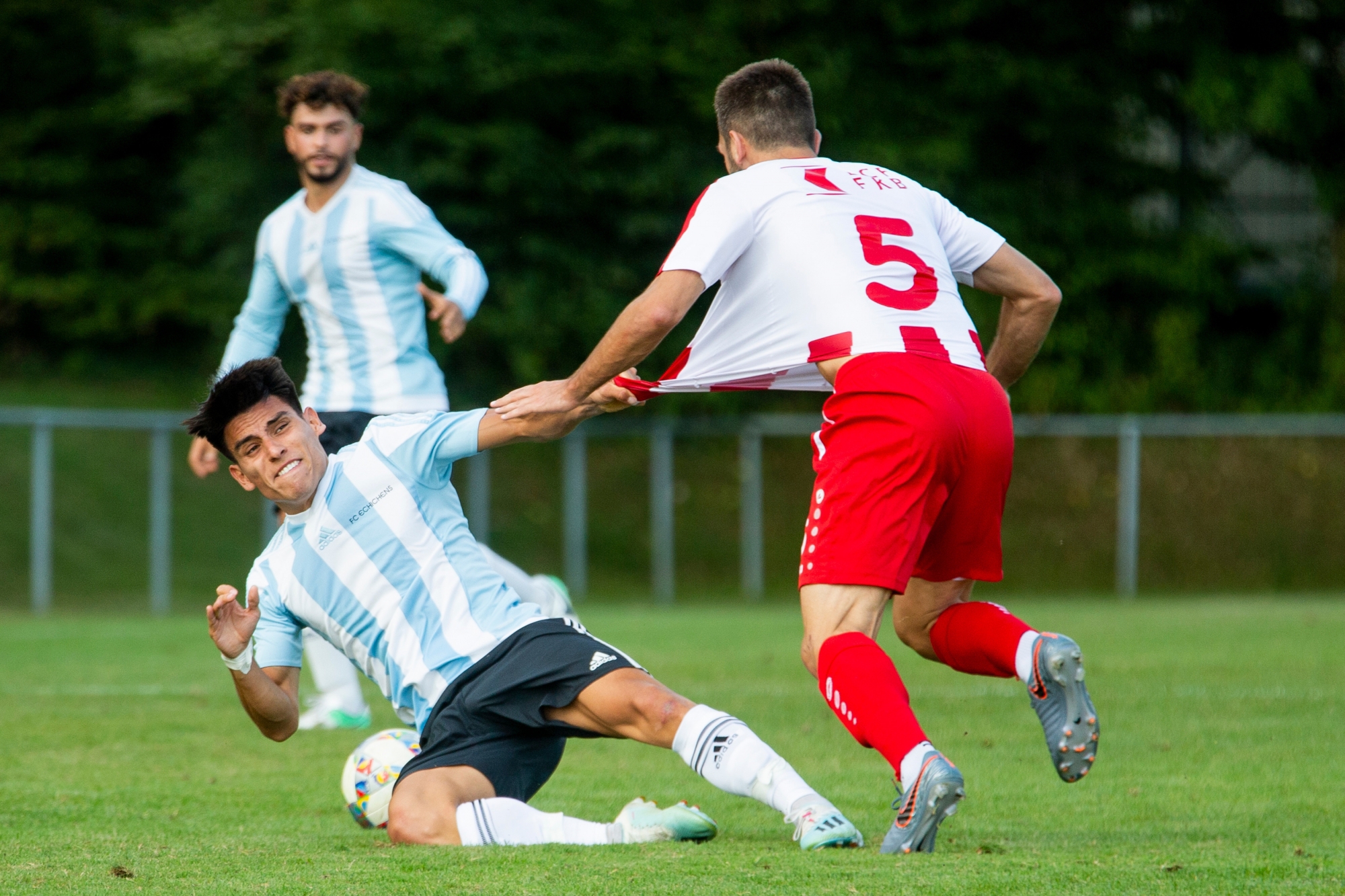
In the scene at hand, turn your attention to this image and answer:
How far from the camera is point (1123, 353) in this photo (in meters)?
21.1

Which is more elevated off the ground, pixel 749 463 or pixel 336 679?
pixel 749 463

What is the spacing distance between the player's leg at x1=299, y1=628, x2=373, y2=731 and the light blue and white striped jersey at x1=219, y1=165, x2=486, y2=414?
1.12 m

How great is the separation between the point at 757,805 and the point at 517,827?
1.09 metres

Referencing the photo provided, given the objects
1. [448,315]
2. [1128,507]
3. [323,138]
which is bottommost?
[1128,507]

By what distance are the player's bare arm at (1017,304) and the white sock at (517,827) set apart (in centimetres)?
176

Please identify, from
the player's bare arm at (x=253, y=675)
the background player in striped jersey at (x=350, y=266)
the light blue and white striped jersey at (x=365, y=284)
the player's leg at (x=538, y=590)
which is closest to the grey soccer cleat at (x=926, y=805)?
the player's bare arm at (x=253, y=675)

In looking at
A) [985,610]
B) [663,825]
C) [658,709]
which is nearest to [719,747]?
[658,709]

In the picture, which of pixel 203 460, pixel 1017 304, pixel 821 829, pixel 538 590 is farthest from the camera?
pixel 203 460

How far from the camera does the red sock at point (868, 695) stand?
11.3ft

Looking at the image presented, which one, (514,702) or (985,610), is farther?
(985,610)

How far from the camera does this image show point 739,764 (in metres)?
3.56

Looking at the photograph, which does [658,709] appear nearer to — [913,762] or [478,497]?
[913,762]

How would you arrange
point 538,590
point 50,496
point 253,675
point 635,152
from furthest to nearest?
point 635,152, point 50,496, point 538,590, point 253,675

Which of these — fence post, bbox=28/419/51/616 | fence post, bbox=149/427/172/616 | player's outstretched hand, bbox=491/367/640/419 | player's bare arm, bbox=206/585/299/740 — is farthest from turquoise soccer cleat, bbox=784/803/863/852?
fence post, bbox=28/419/51/616
